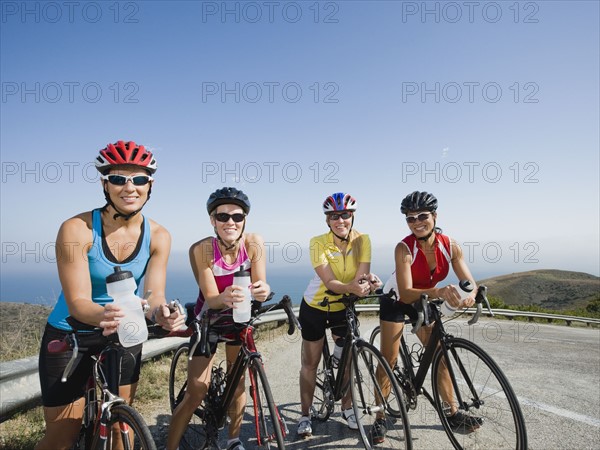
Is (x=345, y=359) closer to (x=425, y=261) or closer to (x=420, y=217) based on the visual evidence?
(x=425, y=261)

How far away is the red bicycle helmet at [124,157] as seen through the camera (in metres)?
2.90

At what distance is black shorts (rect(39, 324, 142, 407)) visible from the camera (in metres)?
2.63

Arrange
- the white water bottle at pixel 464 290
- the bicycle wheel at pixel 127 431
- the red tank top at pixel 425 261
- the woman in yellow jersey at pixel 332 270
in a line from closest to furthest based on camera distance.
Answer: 1. the bicycle wheel at pixel 127 431
2. the white water bottle at pixel 464 290
3. the red tank top at pixel 425 261
4. the woman in yellow jersey at pixel 332 270

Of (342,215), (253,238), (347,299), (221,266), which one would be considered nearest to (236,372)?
(221,266)

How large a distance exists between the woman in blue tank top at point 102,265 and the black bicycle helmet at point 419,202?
8.93 feet

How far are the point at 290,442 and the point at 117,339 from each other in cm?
265

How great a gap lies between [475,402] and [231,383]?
254 centimetres

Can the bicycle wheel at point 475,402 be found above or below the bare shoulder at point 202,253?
below

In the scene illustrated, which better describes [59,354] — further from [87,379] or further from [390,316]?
[390,316]

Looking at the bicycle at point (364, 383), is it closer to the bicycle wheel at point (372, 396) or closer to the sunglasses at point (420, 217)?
the bicycle wheel at point (372, 396)

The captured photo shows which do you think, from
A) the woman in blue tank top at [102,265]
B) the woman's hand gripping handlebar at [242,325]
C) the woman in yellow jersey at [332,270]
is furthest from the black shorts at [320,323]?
the woman in blue tank top at [102,265]

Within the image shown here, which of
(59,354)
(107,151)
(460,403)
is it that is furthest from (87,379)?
(460,403)

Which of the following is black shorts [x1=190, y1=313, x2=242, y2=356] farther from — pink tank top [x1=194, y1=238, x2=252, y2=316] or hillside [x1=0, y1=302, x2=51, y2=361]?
hillside [x1=0, y1=302, x2=51, y2=361]

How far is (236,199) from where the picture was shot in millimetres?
3592
